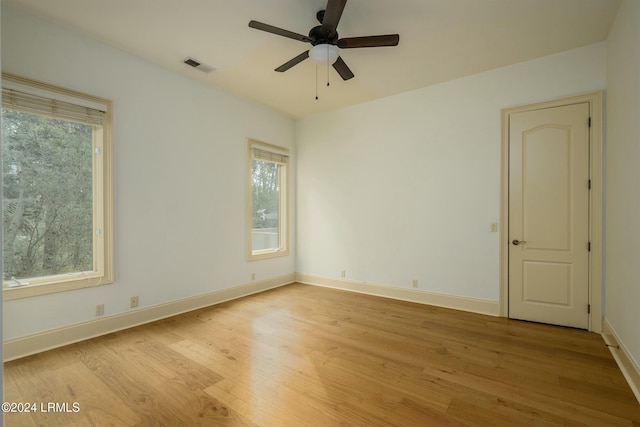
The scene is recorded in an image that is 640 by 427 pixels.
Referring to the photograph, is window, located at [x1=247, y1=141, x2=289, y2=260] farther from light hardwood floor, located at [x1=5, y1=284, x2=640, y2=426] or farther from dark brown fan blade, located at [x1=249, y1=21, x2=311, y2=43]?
dark brown fan blade, located at [x1=249, y1=21, x2=311, y2=43]

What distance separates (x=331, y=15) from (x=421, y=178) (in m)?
2.67

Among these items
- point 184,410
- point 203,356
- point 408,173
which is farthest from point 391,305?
point 184,410

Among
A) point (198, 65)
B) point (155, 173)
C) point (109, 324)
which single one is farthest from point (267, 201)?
point (109, 324)

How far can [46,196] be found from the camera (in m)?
3.02

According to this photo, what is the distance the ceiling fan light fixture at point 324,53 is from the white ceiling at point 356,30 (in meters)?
0.36

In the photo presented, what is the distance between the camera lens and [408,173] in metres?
4.62

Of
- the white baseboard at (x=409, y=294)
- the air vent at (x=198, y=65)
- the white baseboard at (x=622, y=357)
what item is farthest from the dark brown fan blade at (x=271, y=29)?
the white baseboard at (x=622, y=357)

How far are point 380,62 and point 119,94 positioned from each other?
9.66ft

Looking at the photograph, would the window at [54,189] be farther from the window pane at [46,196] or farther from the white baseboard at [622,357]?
the white baseboard at [622,357]

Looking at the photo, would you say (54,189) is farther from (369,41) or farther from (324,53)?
(369,41)

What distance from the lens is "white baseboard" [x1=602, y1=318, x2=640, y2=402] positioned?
235 cm

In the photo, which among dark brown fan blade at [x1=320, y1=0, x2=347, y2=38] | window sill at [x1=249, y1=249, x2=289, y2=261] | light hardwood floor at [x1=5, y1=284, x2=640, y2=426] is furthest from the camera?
window sill at [x1=249, y1=249, x2=289, y2=261]

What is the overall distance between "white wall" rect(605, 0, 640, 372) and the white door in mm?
239

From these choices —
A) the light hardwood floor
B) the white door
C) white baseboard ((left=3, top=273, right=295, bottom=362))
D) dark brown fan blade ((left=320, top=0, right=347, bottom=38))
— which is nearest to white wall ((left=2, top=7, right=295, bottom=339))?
white baseboard ((left=3, top=273, right=295, bottom=362))
